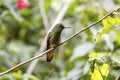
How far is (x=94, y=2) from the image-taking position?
2.80 m

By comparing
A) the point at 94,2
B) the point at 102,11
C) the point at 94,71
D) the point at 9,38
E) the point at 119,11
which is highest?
the point at 9,38

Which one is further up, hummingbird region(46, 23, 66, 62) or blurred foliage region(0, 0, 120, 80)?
blurred foliage region(0, 0, 120, 80)

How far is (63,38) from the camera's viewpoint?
2861mm

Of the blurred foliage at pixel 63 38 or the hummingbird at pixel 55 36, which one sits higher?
the blurred foliage at pixel 63 38

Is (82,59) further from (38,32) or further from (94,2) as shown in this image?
(38,32)

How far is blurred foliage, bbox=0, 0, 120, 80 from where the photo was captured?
7.05 ft

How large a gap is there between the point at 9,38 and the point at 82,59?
133 centimetres

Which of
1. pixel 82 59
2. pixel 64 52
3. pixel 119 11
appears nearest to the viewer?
pixel 119 11

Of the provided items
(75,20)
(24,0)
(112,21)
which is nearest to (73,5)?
(75,20)

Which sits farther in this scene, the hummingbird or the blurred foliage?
the blurred foliage

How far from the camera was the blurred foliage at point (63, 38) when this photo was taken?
2.15 metres

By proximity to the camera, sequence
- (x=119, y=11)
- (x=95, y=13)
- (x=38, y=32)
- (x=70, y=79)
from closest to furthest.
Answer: (x=119, y=11), (x=70, y=79), (x=95, y=13), (x=38, y=32)

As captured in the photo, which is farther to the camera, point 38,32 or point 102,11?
point 38,32

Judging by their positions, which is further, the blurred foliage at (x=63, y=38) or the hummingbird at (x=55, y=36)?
the blurred foliage at (x=63, y=38)
